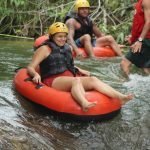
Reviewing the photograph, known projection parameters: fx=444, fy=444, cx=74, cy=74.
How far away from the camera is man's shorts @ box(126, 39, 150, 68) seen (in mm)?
5828

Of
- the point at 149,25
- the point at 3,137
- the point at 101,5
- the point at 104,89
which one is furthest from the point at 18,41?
the point at 3,137

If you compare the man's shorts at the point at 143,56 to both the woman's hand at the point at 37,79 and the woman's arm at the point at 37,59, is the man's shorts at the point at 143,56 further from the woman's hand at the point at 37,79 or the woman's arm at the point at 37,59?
the woman's hand at the point at 37,79

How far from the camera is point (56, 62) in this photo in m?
5.31

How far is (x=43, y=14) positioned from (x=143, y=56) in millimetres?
6235

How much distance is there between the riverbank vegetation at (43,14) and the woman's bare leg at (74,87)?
591 centimetres

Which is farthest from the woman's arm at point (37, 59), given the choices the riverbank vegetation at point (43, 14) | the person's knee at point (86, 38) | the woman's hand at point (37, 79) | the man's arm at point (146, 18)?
the riverbank vegetation at point (43, 14)

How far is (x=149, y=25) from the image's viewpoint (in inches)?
224

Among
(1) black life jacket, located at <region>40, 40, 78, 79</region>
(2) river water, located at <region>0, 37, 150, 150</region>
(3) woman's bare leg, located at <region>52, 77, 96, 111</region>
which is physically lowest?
(2) river water, located at <region>0, 37, 150, 150</region>

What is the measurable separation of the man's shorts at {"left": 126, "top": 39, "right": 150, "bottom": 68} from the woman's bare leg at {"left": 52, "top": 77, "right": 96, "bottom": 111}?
4.39ft

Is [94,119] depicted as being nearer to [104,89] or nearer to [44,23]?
[104,89]

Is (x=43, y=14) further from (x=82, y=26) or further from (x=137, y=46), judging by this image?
(x=137, y=46)

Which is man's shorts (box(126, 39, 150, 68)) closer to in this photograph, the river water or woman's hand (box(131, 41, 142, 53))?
woman's hand (box(131, 41, 142, 53))

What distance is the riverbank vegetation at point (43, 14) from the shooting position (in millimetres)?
11102

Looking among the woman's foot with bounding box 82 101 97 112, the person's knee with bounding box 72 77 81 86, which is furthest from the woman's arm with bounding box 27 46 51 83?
the woman's foot with bounding box 82 101 97 112
